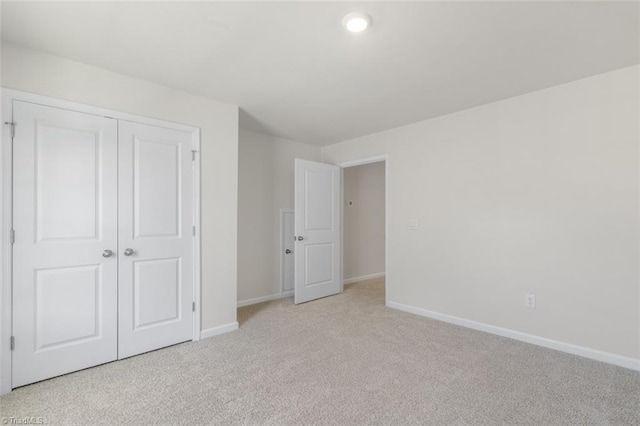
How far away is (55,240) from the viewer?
88.2 inches

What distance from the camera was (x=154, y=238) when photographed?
8.85 ft

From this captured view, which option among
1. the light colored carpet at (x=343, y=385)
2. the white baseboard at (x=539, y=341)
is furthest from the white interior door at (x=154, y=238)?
the white baseboard at (x=539, y=341)

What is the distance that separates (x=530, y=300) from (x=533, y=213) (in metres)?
0.82

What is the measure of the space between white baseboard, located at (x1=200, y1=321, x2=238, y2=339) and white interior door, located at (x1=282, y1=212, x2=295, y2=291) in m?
1.39

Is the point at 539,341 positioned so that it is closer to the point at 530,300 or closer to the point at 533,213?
the point at 530,300

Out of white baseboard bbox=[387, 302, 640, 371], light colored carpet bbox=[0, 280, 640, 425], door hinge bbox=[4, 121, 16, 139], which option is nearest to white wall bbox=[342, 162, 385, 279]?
white baseboard bbox=[387, 302, 640, 371]

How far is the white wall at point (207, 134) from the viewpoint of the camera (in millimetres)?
2357

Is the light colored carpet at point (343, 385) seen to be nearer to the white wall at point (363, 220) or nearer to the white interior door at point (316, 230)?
the white interior door at point (316, 230)

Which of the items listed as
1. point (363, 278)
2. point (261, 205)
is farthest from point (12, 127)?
point (363, 278)

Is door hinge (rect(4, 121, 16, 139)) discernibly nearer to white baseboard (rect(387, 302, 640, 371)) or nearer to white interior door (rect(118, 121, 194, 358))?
white interior door (rect(118, 121, 194, 358))

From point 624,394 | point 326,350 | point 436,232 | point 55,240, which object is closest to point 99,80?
point 55,240

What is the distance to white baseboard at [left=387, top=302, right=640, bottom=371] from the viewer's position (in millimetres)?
2377

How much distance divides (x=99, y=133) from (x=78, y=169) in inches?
13.0

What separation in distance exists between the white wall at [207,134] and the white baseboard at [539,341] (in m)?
2.30
